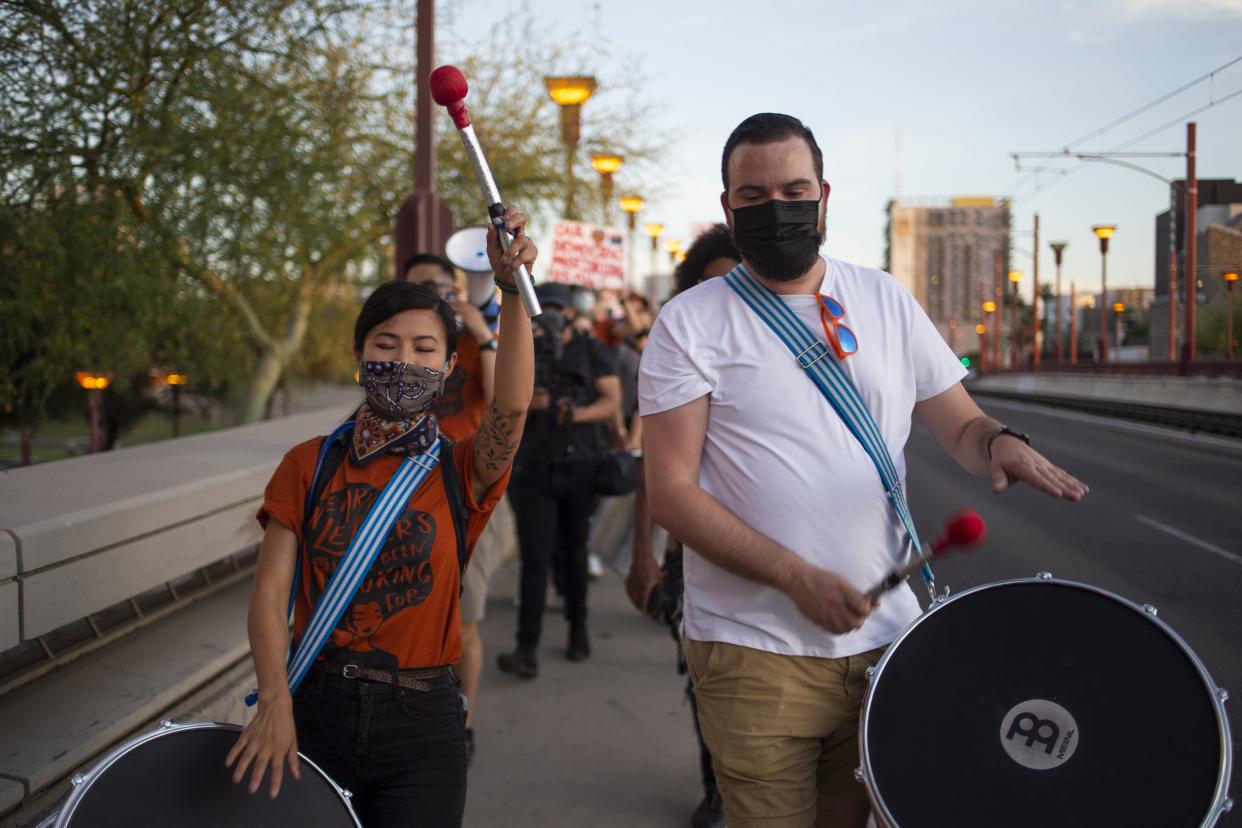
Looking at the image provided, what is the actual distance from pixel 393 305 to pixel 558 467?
3584 mm

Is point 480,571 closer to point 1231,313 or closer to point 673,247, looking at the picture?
point 1231,313

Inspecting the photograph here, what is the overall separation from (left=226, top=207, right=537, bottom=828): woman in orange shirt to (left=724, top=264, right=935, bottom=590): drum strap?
0.57m

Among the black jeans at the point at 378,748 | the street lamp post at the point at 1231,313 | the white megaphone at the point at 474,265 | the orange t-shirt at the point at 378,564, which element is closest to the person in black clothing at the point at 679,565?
the white megaphone at the point at 474,265

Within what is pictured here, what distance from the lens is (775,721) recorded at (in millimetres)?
2463

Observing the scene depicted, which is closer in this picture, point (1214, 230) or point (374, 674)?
point (374, 674)

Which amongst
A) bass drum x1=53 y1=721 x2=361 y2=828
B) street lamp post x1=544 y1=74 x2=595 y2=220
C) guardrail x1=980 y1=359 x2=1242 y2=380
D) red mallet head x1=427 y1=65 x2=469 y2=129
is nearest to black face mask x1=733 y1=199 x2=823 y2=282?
red mallet head x1=427 y1=65 x2=469 y2=129

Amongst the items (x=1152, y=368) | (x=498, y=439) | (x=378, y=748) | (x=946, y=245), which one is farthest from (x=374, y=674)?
(x=946, y=245)

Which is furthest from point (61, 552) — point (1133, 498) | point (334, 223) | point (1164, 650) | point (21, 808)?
point (334, 223)

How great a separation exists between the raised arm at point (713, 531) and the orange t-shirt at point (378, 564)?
52 centimetres

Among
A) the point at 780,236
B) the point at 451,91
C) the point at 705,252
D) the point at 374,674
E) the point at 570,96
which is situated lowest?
the point at 374,674

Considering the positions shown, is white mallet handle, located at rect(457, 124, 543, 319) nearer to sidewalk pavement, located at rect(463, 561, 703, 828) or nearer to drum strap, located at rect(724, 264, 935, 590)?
drum strap, located at rect(724, 264, 935, 590)

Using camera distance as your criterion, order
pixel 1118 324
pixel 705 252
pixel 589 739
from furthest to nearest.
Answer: pixel 1118 324 → pixel 589 739 → pixel 705 252

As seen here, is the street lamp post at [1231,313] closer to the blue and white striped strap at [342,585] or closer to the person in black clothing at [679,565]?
the person in black clothing at [679,565]

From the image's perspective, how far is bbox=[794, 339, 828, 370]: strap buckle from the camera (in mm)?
2496
